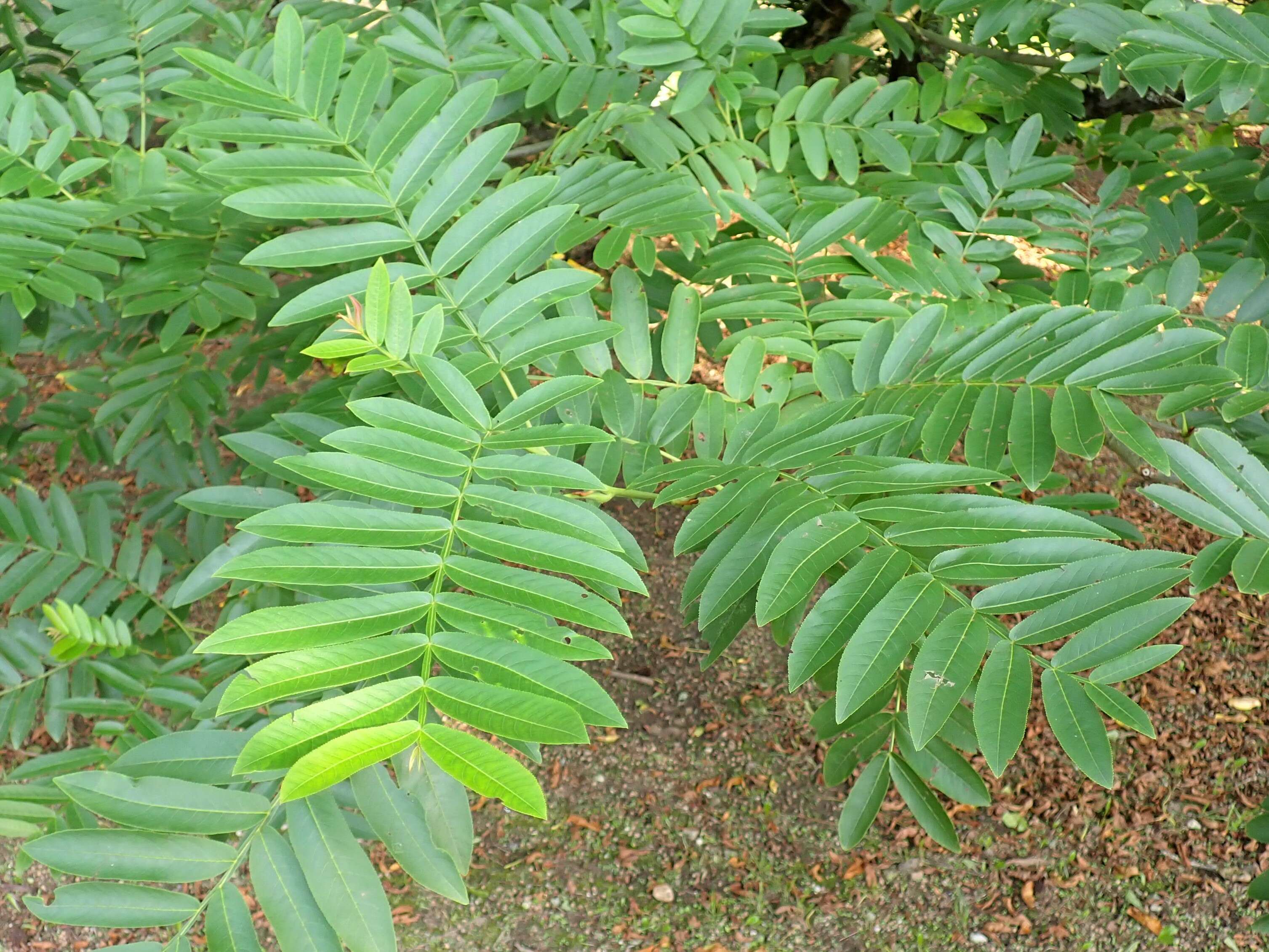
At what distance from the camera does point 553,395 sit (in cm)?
104

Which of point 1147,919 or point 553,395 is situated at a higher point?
point 553,395

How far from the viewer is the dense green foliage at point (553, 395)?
86 centimetres

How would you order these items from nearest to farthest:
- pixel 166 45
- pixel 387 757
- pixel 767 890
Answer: pixel 387 757
pixel 166 45
pixel 767 890

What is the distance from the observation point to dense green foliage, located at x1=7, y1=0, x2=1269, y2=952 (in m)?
0.86

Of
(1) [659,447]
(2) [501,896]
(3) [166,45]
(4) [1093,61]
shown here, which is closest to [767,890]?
(2) [501,896]

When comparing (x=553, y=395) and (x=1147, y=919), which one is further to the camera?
(x=1147, y=919)

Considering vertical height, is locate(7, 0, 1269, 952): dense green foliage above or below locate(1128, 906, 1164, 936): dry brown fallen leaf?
above

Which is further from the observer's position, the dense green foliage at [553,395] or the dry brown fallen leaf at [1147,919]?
the dry brown fallen leaf at [1147,919]

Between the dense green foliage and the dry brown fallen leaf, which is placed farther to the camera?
the dry brown fallen leaf

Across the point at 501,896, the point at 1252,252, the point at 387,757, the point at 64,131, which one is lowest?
the point at 501,896

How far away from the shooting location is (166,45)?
2.14m

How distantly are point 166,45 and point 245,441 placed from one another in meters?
1.25

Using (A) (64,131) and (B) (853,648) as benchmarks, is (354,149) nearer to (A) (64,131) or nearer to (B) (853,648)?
(A) (64,131)

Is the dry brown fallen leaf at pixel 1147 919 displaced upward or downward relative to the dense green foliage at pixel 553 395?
downward
